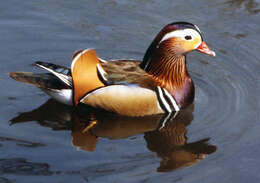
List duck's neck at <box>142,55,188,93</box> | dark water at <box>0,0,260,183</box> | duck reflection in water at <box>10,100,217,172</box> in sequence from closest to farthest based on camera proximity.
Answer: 1. dark water at <box>0,0,260,183</box>
2. duck reflection in water at <box>10,100,217,172</box>
3. duck's neck at <box>142,55,188,93</box>

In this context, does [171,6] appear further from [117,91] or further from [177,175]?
[177,175]

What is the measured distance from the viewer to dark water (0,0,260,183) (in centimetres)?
568

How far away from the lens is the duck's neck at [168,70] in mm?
6938

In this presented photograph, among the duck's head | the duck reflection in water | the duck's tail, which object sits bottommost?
the duck reflection in water

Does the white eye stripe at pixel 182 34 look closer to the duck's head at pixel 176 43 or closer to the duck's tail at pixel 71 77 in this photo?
the duck's head at pixel 176 43

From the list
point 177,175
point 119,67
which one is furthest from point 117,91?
point 177,175

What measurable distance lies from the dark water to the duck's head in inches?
26.8

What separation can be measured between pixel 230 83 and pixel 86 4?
2.93 meters

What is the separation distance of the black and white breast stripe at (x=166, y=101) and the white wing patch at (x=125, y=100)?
64 millimetres

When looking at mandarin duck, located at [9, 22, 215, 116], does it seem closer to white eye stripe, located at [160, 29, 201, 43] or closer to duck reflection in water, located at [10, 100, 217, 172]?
white eye stripe, located at [160, 29, 201, 43]

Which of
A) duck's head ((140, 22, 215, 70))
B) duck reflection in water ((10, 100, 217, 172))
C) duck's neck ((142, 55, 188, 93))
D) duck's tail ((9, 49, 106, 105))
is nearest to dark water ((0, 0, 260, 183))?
duck reflection in water ((10, 100, 217, 172))

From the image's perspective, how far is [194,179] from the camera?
5.49m

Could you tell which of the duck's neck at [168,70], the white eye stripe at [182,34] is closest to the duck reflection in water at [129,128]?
the duck's neck at [168,70]

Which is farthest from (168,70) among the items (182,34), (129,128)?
(129,128)
